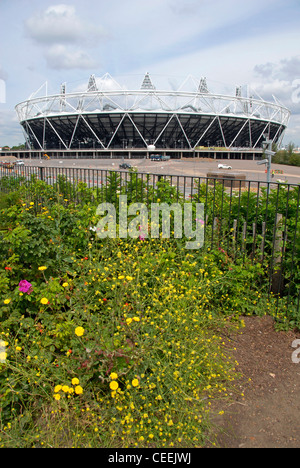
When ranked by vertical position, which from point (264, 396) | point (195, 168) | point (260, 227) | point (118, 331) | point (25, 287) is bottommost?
point (264, 396)

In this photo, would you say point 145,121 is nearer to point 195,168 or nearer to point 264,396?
point 195,168

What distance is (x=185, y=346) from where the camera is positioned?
247 centimetres

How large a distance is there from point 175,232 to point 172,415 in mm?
2228

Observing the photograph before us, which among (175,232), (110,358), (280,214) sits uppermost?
(280,214)

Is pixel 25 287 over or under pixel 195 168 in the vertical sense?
under

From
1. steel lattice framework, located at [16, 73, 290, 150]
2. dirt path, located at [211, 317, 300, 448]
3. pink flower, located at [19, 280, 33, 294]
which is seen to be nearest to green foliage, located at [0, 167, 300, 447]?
pink flower, located at [19, 280, 33, 294]

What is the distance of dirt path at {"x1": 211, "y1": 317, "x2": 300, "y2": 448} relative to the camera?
2.10 m

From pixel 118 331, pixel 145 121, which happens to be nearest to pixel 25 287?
pixel 118 331

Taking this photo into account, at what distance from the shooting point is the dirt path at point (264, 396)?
210cm

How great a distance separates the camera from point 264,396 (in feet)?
8.05

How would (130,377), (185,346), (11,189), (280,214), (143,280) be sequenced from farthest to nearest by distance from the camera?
1. (11,189)
2. (280,214)
3. (143,280)
4. (185,346)
5. (130,377)

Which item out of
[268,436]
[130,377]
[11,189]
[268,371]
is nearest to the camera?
[268,436]
